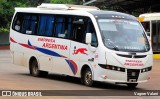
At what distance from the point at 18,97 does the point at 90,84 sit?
164 inches

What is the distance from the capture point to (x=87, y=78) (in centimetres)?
1798

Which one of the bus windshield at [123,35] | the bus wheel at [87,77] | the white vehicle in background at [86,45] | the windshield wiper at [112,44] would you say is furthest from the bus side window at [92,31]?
the bus wheel at [87,77]

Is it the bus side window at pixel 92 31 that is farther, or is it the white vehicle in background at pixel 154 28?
the white vehicle in background at pixel 154 28

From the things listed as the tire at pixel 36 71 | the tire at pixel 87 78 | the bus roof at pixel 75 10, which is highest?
the bus roof at pixel 75 10

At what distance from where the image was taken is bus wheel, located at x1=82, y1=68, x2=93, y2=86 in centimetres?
1770

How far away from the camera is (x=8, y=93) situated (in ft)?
49.1

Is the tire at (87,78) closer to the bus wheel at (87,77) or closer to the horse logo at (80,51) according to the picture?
the bus wheel at (87,77)

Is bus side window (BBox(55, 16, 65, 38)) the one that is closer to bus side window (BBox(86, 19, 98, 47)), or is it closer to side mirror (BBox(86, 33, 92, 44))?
bus side window (BBox(86, 19, 98, 47))

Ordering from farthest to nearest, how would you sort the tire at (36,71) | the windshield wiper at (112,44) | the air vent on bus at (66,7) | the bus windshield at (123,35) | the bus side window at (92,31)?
the tire at (36,71), the air vent on bus at (66,7), the bus side window at (92,31), the bus windshield at (123,35), the windshield wiper at (112,44)

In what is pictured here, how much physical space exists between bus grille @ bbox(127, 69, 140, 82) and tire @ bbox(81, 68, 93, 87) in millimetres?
1423

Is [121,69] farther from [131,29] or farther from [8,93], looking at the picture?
[8,93]

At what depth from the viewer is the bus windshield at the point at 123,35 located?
1731cm

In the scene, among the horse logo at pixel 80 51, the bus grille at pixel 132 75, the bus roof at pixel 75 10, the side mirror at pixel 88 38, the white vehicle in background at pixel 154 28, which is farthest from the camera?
the white vehicle in background at pixel 154 28

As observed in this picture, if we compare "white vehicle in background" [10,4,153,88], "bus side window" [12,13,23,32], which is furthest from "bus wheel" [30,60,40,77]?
"bus side window" [12,13,23,32]
